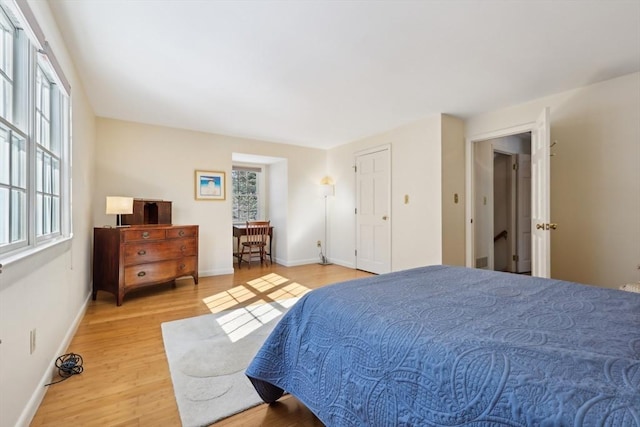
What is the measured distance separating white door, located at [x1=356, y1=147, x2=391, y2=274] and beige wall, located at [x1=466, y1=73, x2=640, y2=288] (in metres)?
1.99

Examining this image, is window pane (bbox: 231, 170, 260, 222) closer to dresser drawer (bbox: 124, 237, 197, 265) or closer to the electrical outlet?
dresser drawer (bbox: 124, 237, 197, 265)

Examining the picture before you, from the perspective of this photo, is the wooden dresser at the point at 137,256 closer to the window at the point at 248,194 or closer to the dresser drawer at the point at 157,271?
the dresser drawer at the point at 157,271

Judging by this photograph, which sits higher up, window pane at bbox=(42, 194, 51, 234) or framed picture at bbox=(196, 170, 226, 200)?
framed picture at bbox=(196, 170, 226, 200)

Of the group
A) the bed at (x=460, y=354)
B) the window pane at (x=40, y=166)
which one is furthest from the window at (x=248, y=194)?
the bed at (x=460, y=354)

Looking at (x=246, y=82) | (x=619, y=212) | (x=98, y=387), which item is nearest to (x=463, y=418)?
(x=98, y=387)

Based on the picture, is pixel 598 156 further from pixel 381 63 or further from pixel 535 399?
pixel 535 399

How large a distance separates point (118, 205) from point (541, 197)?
4674 mm

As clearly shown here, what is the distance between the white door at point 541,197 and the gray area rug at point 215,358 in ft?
8.93

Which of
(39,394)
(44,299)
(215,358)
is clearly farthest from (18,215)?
(215,358)

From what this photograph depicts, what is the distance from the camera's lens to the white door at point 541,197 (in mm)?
2883

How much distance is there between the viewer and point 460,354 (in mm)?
820

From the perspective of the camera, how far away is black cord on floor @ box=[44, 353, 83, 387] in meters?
1.88

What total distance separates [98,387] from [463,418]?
2.07 metres

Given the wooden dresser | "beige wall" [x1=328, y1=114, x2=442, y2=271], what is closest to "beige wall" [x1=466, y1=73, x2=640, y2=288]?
"beige wall" [x1=328, y1=114, x2=442, y2=271]
